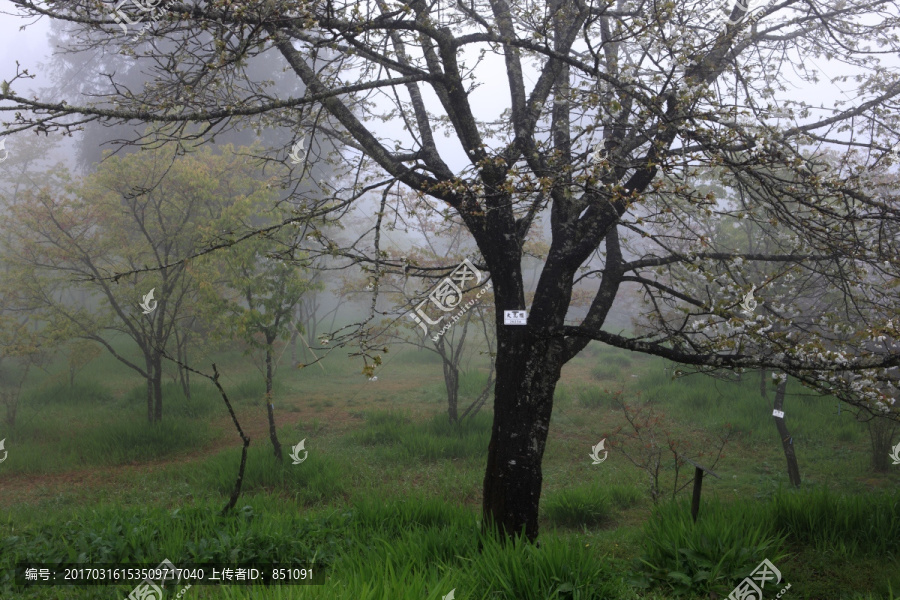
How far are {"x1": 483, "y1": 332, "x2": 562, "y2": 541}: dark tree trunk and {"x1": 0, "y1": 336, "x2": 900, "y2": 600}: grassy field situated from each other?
317 millimetres

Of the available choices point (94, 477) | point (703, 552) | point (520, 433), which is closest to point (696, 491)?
point (703, 552)

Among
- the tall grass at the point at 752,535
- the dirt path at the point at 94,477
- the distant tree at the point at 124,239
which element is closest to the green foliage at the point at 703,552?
the tall grass at the point at 752,535

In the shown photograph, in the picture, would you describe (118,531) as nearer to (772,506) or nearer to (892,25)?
(772,506)

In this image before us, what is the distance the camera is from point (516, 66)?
4.99 m

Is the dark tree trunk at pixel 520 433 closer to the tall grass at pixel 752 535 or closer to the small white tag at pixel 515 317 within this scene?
the small white tag at pixel 515 317

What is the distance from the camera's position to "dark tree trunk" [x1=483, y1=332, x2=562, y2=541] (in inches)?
159

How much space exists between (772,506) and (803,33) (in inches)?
170

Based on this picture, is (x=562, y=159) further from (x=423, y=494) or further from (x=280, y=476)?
(x=280, y=476)

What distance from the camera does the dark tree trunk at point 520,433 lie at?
13.2 feet

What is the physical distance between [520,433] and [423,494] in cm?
150

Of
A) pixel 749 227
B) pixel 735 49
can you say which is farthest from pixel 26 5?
pixel 749 227

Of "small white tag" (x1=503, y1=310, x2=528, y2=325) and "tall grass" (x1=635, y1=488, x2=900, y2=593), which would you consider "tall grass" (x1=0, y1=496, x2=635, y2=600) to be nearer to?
"tall grass" (x1=635, y1=488, x2=900, y2=593)

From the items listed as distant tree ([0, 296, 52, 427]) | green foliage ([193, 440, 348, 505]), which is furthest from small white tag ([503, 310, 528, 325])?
distant tree ([0, 296, 52, 427])

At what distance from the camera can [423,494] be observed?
505 centimetres
